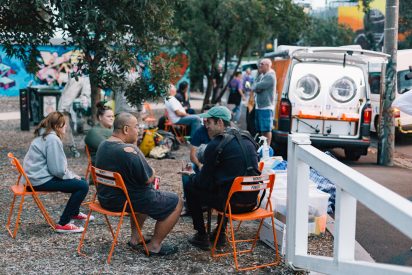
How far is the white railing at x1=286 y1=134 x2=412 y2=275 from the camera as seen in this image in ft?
9.85

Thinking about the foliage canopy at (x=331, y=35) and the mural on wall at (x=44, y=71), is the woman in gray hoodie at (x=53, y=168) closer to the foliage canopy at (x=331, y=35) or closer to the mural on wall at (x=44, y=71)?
the mural on wall at (x=44, y=71)

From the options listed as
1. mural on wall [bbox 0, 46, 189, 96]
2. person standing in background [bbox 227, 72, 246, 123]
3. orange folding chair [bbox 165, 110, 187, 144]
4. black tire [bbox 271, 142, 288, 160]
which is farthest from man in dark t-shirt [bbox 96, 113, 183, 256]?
mural on wall [bbox 0, 46, 189, 96]

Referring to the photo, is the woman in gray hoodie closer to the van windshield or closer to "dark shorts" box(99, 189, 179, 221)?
"dark shorts" box(99, 189, 179, 221)

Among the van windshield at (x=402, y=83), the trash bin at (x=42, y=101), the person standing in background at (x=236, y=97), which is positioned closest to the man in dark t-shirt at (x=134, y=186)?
the trash bin at (x=42, y=101)

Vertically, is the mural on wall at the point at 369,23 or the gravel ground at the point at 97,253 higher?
the mural on wall at the point at 369,23

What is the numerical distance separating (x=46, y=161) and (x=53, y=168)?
124 mm

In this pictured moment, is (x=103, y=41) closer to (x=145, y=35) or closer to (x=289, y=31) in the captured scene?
(x=145, y=35)

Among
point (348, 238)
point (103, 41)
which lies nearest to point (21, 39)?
point (103, 41)

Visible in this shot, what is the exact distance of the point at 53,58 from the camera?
28.0 m

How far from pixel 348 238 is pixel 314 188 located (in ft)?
8.42

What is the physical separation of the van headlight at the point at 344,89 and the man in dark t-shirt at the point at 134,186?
6317 mm

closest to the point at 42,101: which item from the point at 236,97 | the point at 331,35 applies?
the point at 236,97

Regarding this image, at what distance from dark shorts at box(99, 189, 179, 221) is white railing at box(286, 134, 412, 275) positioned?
1.10 metres

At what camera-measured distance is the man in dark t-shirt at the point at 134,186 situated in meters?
5.38
